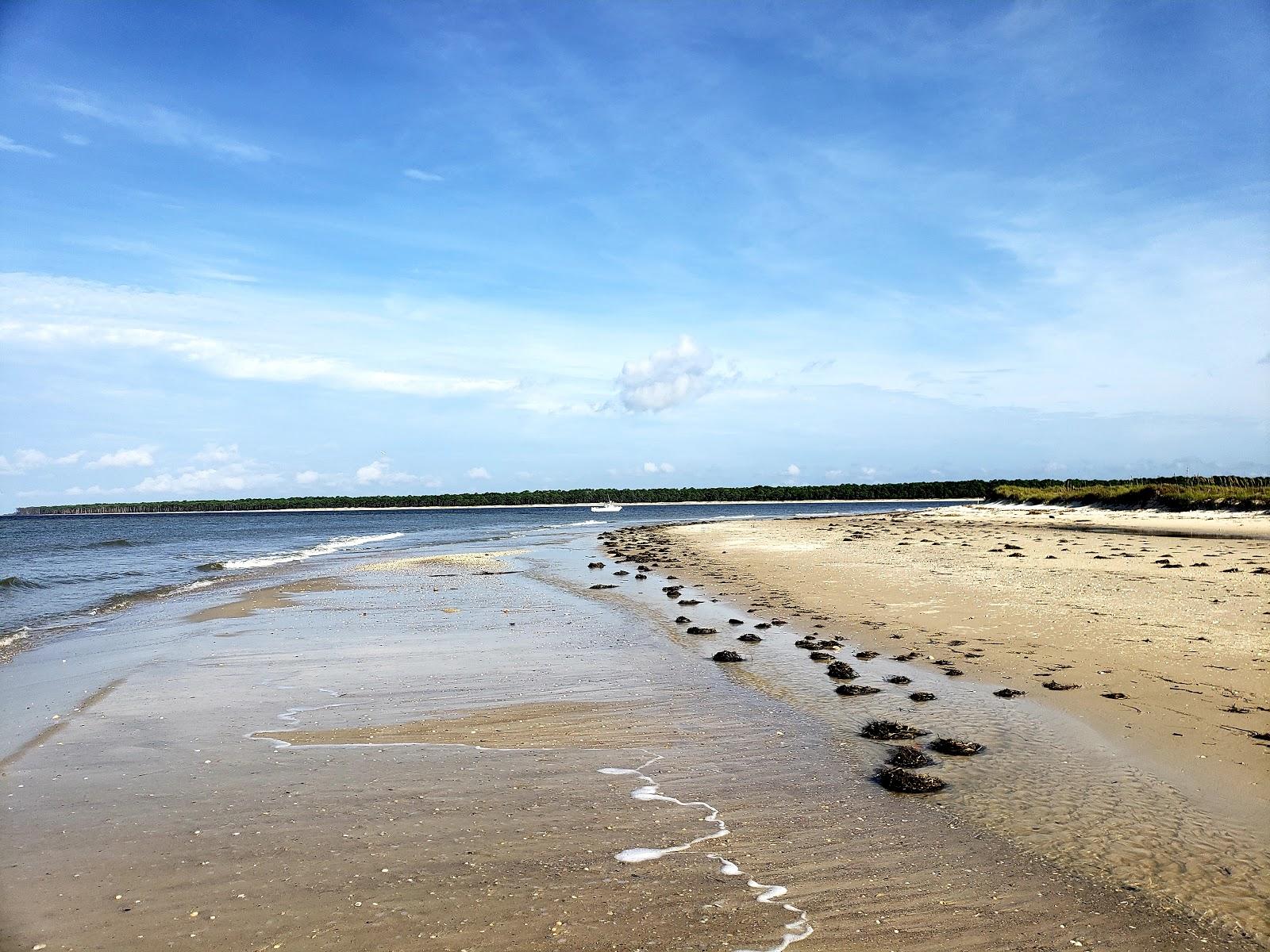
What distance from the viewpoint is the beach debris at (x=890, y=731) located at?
7629 mm

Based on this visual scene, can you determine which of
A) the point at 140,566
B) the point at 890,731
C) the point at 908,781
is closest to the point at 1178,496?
the point at 890,731

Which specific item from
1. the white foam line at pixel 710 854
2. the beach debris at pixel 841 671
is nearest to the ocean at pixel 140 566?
the white foam line at pixel 710 854

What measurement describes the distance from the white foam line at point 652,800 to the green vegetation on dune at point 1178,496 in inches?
1547

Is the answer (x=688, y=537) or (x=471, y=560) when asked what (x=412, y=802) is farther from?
(x=688, y=537)

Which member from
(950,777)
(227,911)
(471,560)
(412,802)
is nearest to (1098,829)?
(950,777)

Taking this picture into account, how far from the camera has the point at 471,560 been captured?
31.7m

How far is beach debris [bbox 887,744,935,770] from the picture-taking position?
679 centimetres

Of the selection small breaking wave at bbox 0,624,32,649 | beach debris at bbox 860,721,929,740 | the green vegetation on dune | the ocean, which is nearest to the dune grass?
the green vegetation on dune

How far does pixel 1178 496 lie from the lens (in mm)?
40969

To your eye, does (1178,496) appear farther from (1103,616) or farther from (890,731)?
(890,731)

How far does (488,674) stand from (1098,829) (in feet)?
25.4

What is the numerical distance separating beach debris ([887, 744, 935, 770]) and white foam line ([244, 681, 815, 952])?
1943mm

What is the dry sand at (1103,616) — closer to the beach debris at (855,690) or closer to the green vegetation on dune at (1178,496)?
the beach debris at (855,690)

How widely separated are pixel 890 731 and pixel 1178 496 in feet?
141
